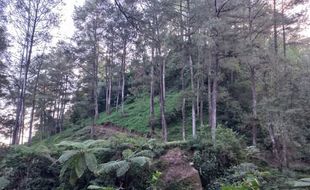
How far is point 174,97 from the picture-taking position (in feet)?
80.7

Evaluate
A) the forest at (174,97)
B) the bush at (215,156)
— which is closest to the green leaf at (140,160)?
the forest at (174,97)

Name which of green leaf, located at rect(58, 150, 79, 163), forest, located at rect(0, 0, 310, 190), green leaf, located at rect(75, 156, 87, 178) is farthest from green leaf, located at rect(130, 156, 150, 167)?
green leaf, located at rect(58, 150, 79, 163)

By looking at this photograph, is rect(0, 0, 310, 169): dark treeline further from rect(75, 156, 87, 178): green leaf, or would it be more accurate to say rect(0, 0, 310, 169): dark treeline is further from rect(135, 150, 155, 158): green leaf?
rect(75, 156, 87, 178): green leaf

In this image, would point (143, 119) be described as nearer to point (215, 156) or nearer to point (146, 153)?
point (215, 156)

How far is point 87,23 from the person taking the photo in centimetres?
2122

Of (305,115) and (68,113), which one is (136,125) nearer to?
(305,115)

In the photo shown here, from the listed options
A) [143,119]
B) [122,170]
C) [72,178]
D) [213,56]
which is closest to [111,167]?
[122,170]

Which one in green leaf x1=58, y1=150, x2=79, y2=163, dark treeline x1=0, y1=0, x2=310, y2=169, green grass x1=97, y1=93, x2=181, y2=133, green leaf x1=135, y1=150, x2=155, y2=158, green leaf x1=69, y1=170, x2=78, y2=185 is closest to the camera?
green leaf x1=58, y1=150, x2=79, y2=163

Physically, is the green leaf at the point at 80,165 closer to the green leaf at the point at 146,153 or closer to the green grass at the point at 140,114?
the green leaf at the point at 146,153

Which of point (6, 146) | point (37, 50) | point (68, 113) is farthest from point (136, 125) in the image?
point (68, 113)

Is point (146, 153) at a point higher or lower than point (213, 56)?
lower

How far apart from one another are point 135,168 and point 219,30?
730 centimetres

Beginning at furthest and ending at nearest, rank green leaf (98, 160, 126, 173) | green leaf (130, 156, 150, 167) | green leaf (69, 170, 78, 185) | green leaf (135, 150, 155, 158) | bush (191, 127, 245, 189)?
bush (191, 127, 245, 189) → green leaf (135, 150, 155, 158) → green leaf (69, 170, 78, 185) → green leaf (98, 160, 126, 173) → green leaf (130, 156, 150, 167)

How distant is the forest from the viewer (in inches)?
348
